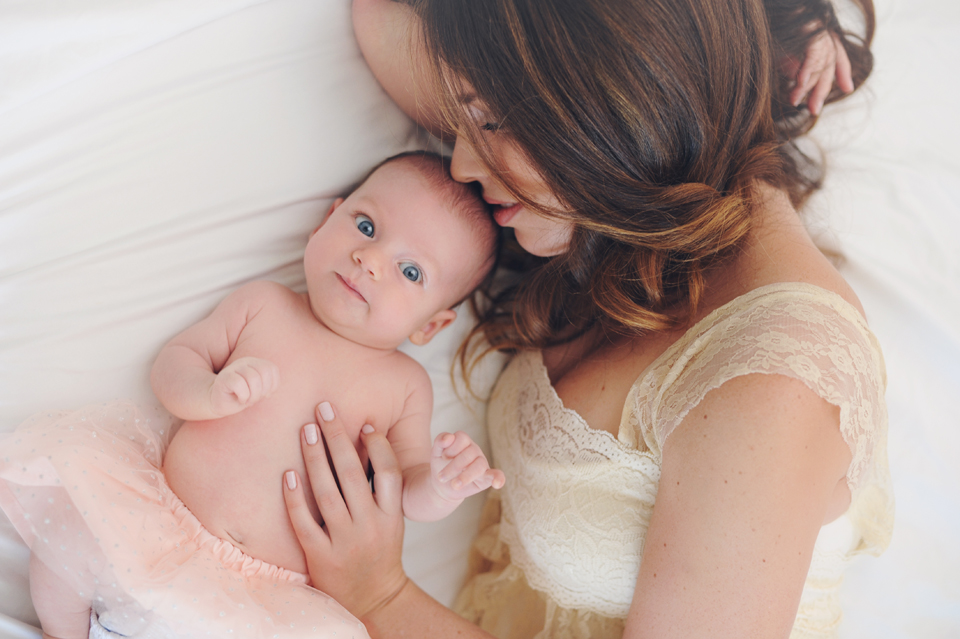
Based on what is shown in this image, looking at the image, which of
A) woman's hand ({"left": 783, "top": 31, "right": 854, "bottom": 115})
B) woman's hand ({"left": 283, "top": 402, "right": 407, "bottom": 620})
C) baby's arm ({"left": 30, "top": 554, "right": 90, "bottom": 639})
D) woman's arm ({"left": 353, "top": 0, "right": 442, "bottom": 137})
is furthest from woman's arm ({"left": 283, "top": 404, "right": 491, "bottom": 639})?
woman's hand ({"left": 783, "top": 31, "right": 854, "bottom": 115})

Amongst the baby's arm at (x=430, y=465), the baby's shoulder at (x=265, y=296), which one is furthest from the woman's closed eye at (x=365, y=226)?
the baby's arm at (x=430, y=465)

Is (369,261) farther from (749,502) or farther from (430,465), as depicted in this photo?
(749,502)

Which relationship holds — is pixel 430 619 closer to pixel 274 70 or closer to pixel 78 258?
pixel 78 258

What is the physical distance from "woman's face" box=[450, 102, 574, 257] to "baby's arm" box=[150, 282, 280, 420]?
50cm

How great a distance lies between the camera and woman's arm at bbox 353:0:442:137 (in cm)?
119

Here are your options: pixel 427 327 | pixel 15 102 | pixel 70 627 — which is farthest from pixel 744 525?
pixel 15 102

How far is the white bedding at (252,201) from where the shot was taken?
116cm

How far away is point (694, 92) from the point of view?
37.1 inches

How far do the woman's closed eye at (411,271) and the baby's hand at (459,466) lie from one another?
1.17ft

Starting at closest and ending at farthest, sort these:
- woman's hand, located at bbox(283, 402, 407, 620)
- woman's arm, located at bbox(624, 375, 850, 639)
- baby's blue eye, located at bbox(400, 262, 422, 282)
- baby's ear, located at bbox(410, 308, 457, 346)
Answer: woman's arm, located at bbox(624, 375, 850, 639), woman's hand, located at bbox(283, 402, 407, 620), baby's blue eye, located at bbox(400, 262, 422, 282), baby's ear, located at bbox(410, 308, 457, 346)

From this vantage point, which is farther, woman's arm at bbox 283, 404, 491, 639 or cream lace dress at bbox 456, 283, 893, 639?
woman's arm at bbox 283, 404, 491, 639

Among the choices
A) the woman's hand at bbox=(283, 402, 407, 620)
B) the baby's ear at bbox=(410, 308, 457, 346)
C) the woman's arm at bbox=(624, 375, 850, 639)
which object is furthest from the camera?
the baby's ear at bbox=(410, 308, 457, 346)

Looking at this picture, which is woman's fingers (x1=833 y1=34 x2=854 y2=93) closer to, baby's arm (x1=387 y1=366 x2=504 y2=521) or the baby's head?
the baby's head

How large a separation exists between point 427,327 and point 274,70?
652 millimetres
